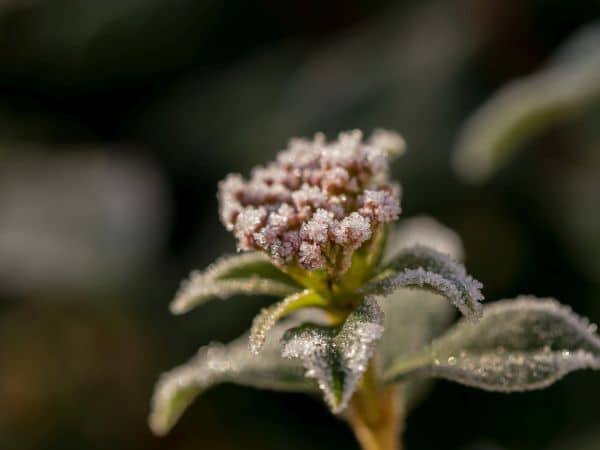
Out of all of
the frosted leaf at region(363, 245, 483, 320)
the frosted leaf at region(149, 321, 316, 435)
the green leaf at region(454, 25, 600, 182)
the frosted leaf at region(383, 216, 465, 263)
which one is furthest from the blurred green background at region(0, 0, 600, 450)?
the frosted leaf at region(363, 245, 483, 320)

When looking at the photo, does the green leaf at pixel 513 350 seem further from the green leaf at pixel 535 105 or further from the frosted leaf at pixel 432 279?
the green leaf at pixel 535 105

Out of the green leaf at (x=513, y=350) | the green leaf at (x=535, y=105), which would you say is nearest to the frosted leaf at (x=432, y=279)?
the green leaf at (x=513, y=350)

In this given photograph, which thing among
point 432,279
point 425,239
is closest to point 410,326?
point 425,239

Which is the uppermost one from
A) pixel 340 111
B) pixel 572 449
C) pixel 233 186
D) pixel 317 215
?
pixel 340 111

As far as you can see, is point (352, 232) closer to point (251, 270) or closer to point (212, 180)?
point (251, 270)

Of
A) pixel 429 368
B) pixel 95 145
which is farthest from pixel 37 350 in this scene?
pixel 429 368

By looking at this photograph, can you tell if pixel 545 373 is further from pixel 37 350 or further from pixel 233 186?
pixel 37 350
